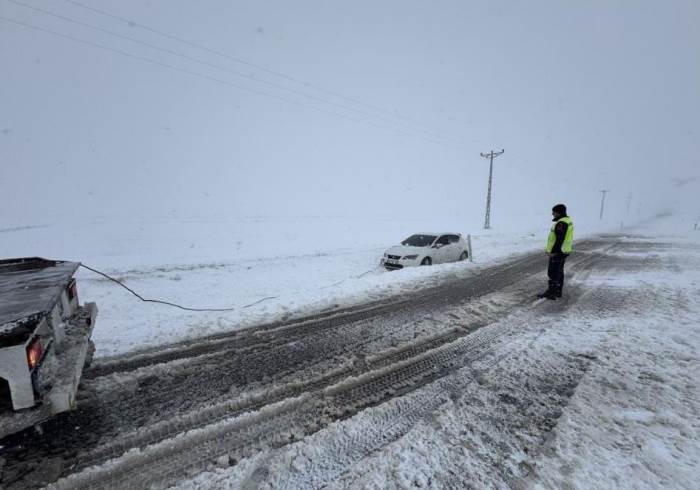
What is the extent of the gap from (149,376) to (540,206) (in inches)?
3487

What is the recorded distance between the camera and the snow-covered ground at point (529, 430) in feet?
7.54

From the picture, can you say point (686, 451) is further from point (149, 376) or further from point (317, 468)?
point (149, 376)

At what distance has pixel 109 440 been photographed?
8.81 ft

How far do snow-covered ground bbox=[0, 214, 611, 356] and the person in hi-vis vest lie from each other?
9.70 ft

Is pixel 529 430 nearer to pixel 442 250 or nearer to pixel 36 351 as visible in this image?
pixel 36 351

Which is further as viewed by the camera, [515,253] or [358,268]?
[515,253]

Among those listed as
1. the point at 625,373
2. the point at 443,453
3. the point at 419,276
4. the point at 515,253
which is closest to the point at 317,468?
the point at 443,453

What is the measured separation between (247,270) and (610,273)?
12480 millimetres

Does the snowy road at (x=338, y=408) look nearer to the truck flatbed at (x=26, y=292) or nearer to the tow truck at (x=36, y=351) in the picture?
the tow truck at (x=36, y=351)

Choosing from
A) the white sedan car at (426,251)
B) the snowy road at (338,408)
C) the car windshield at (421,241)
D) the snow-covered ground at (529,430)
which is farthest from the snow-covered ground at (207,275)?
the snow-covered ground at (529,430)

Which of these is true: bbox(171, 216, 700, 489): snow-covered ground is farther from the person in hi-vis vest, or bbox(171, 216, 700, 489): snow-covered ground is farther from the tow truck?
the person in hi-vis vest

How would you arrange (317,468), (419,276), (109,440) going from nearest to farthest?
(317,468)
(109,440)
(419,276)

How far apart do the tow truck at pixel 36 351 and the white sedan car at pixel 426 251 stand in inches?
358

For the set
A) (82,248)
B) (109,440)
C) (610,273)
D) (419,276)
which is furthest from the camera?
(82,248)
